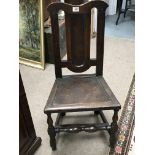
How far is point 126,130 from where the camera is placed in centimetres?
183

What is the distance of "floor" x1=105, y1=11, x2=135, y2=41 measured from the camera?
3639 mm

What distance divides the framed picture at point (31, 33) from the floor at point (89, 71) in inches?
4.6

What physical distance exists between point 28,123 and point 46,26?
1461 millimetres

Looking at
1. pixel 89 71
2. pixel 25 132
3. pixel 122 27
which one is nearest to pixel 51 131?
pixel 25 132

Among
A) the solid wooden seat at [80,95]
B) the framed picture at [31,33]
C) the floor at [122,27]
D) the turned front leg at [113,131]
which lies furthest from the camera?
the floor at [122,27]

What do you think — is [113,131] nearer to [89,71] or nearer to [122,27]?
[89,71]

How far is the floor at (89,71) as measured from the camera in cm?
→ 174

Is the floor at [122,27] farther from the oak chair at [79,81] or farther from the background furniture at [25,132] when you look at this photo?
the background furniture at [25,132]

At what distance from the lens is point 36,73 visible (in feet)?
8.75

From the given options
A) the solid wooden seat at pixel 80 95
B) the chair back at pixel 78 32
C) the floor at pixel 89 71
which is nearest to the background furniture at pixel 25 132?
the floor at pixel 89 71

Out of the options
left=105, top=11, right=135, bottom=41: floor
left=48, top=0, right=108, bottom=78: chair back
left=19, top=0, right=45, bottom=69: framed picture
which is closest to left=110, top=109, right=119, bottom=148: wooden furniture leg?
left=48, top=0, right=108, bottom=78: chair back

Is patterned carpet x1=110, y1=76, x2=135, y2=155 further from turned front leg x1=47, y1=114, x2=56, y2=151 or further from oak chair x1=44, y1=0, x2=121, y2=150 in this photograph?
turned front leg x1=47, y1=114, x2=56, y2=151

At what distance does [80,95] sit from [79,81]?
0.19 meters
